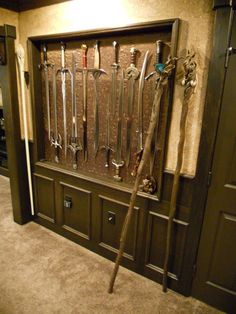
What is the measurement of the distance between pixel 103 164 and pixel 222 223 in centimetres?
110

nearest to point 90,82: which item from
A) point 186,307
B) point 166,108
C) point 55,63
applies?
point 55,63

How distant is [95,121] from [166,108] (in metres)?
0.69

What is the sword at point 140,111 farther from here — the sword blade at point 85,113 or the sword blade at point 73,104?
the sword blade at point 73,104

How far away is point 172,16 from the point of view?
55.4 inches

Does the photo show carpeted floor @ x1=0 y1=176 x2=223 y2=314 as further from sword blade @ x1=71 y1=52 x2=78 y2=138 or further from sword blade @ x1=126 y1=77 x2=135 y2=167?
sword blade @ x1=71 y1=52 x2=78 y2=138

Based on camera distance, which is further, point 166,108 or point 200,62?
point 166,108

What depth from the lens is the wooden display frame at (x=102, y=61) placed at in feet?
4.97

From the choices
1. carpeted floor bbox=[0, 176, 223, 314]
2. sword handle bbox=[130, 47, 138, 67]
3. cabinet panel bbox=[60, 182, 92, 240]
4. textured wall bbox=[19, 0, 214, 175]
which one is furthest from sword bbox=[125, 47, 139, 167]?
carpeted floor bbox=[0, 176, 223, 314]

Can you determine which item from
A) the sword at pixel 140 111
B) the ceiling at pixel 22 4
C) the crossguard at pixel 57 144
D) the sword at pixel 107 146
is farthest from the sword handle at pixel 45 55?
the sword at pixel 140 111

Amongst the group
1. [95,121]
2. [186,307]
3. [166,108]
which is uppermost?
[166,108]

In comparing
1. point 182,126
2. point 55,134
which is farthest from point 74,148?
point 182,126

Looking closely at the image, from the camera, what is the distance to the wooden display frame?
4.97 feet

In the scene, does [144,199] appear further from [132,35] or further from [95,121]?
[132,35]

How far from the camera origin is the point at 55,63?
2.13 m
